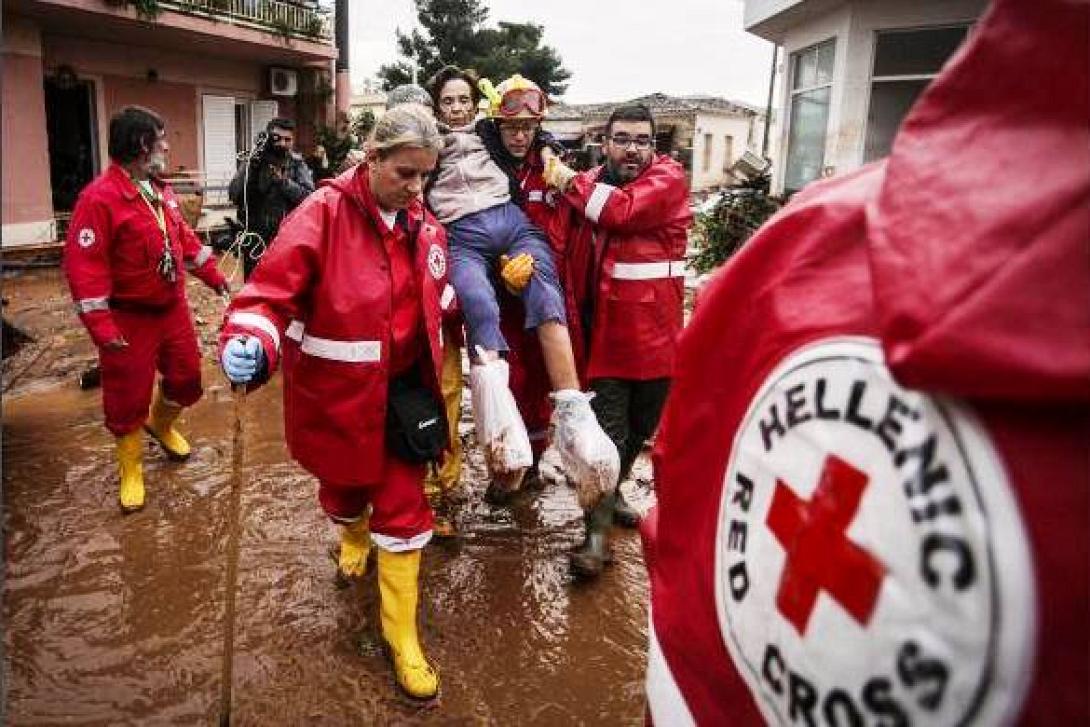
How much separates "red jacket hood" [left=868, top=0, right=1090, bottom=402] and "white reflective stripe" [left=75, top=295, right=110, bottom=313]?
3.99 metres

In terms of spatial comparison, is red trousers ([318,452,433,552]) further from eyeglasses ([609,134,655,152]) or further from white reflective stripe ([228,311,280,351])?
eyeglasses ([609,134,655,152])

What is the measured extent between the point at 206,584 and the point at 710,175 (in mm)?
35833

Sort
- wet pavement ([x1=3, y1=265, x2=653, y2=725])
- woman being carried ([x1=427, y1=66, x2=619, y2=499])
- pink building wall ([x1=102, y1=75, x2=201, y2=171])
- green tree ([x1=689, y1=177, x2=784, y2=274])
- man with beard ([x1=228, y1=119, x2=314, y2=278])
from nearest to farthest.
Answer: wet pavement ([x1=3, y1=265, x2=653, y2=725]), woman being carried ([x1=427, y1=66, x2=619, y2=499]), man with beard ([x1=228, y1=119, x2=314, y2=278]), green tree ([x1=689, y1=177, x2=784, y2=274]), pink building wall ([x1=102, y1=75, x2=201, y2=171])

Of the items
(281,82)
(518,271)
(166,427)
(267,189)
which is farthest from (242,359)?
(281,82)

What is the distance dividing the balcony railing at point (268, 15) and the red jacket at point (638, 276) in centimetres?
1217

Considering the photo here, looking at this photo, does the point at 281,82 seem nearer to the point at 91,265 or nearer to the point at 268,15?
the point at 268,15

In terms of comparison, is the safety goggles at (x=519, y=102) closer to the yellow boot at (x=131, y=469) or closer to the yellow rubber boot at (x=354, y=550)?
the yellow rubber boot at (x=354, y=550)

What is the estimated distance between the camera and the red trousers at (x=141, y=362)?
408cm

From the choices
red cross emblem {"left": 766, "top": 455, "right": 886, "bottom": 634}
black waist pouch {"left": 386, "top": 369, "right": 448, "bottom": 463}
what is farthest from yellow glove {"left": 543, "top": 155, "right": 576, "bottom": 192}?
red cross emblem {"left": 766, "top": 455, "right": 886, "bottom": 634}

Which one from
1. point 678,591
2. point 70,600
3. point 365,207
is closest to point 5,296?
point 70,600

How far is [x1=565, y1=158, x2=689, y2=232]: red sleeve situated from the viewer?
342 cm

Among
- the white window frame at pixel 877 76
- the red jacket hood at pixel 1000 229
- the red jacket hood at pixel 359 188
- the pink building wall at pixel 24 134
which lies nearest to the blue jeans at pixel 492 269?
the red jacket hood at pixel 359 188

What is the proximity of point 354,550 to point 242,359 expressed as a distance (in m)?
1.49

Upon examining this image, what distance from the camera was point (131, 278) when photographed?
13.3ft
